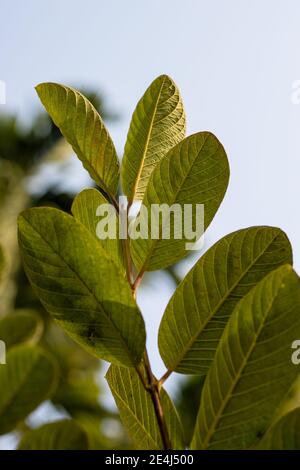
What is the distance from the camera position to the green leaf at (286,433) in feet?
1.45

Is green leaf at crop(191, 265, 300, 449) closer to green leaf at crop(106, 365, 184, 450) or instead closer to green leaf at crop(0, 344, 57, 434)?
green leaf at crop(106, 365, 184, 450)

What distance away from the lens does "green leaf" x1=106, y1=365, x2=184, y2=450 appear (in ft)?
1.92

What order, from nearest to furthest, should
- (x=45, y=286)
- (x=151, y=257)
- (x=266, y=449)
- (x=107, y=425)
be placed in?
1. (x=266, y=449)
2. (x=45, y=286)
3. (x=151, y=257)
4. (x=107, y=425)

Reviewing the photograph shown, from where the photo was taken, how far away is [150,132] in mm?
724

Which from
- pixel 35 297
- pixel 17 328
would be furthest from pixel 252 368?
pixel 35 297

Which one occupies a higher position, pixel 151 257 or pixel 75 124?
pixel 75 124

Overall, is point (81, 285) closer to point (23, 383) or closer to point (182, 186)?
point (182, 186)

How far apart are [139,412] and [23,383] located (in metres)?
0.25

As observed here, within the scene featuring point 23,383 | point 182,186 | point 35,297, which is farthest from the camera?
point 35,297

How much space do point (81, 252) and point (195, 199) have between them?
15cm

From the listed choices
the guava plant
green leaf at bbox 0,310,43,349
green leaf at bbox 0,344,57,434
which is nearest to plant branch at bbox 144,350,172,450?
the guava plant

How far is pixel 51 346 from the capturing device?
7.19 metres

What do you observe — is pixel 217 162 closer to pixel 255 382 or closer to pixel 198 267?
pixel 198 267
